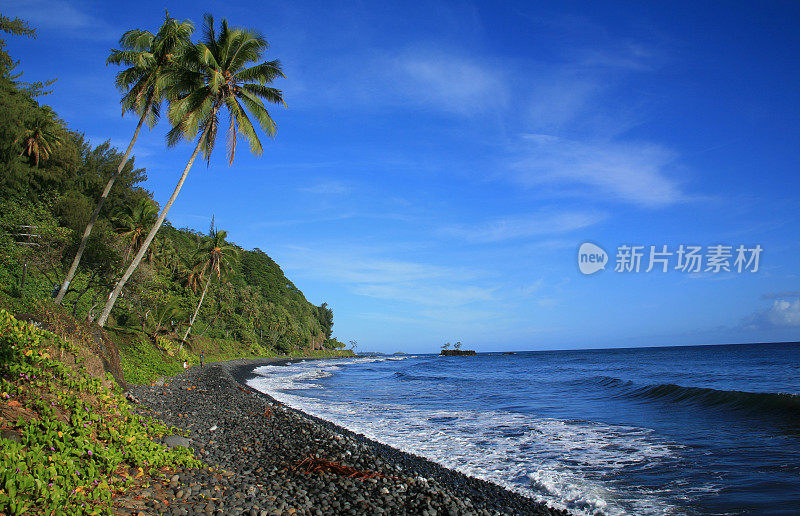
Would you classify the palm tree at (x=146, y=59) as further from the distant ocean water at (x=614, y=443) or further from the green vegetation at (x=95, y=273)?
the distant ocean water at (x=614, y=443)

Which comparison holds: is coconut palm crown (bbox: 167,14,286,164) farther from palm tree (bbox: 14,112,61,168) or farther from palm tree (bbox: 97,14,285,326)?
palm tree (bbox: 14,112,61,168)

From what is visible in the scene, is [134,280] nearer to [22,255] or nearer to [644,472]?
[22,255]

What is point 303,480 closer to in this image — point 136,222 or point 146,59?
point 146,59

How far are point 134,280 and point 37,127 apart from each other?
1068 centimetres

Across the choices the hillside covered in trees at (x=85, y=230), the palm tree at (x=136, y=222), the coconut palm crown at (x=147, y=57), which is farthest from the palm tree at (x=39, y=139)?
the coconut palm crown at (x=147, y=57)

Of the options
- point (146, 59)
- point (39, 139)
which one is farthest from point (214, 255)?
point (146, 59)

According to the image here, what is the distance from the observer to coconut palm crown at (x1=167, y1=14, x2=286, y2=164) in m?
16.3

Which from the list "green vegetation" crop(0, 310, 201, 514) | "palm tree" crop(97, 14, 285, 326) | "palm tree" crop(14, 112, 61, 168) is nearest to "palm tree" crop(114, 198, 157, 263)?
"palm tree" crop(14, 112, 61, 168)

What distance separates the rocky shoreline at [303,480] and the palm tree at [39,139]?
2061 cm

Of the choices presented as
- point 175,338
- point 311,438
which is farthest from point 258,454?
point 175,338

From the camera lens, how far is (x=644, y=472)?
9.20m

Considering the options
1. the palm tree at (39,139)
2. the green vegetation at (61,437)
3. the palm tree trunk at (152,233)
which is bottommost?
the green vegetation at (61,437)

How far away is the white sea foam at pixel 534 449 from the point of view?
7.80 m

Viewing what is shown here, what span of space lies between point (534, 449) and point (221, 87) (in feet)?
56.8
